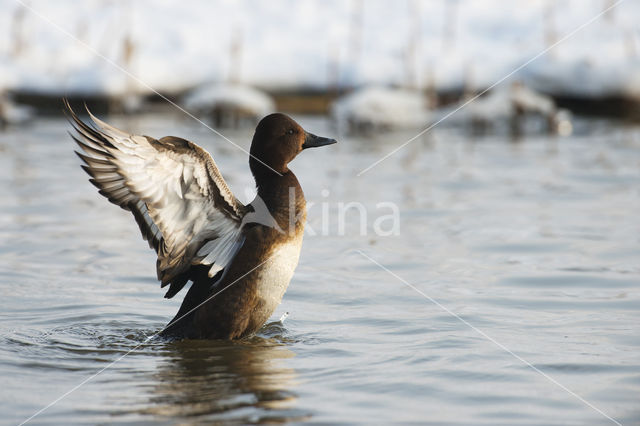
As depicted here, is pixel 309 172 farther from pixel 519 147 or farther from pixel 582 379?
pixel 582 379

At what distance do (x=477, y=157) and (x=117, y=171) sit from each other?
31.3 feet

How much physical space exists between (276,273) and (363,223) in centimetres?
380

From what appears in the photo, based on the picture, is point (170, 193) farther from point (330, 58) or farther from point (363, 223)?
point (330, 58)

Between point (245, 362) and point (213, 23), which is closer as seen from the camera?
point (245, 362)

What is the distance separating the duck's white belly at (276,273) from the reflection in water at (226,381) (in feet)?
0.88

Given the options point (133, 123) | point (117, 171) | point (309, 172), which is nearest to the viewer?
point (117, 171)

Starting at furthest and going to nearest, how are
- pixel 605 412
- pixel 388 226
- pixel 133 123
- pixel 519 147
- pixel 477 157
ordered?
pixel 133 123, pixel 519 147, pixel 477 157, pixel 388 226, pixel 605 412

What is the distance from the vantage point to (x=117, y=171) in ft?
14.4

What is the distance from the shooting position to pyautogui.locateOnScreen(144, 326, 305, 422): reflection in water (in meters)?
3.74

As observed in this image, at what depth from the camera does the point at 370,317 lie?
541cm

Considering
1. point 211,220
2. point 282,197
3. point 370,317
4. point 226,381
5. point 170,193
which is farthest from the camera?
point 370,317

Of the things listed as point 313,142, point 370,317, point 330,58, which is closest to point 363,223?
point 370,317

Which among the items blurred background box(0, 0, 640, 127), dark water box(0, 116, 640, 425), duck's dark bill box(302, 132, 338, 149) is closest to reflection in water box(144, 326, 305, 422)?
dark water box(0, 116, 640, 425)

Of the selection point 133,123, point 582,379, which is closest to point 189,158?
point 582,379
